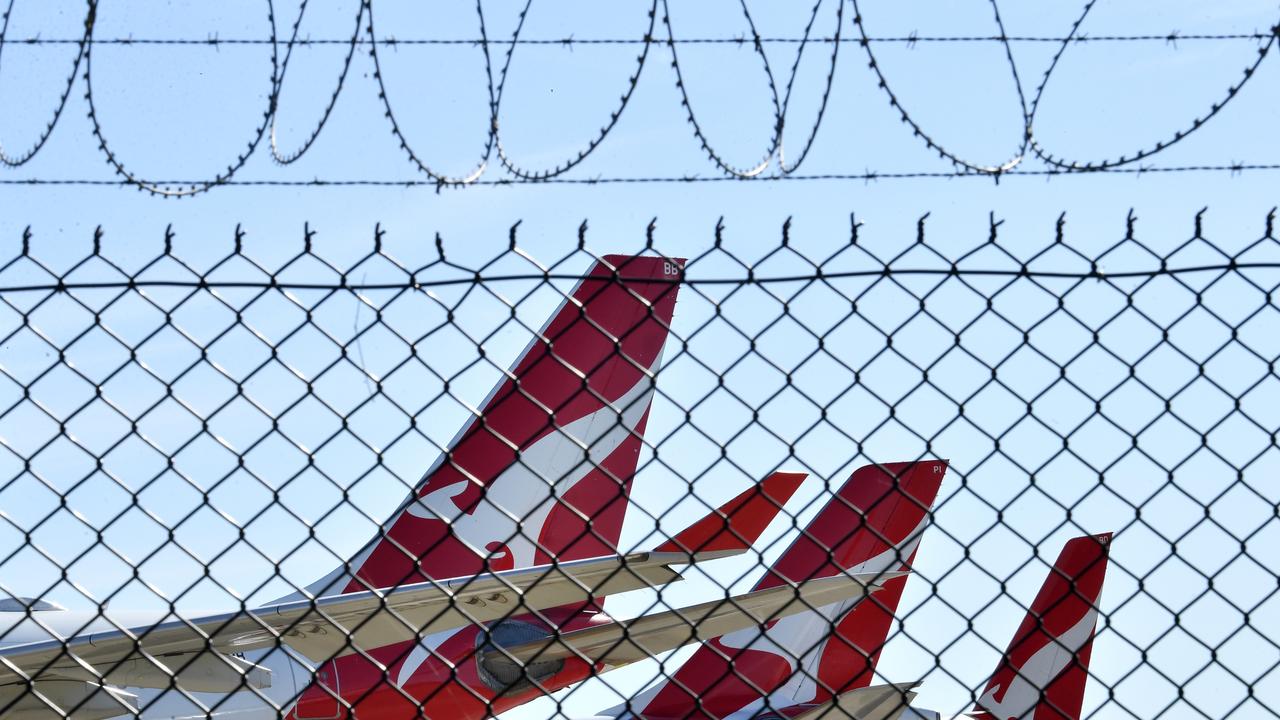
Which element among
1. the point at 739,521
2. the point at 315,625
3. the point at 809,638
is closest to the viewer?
the point at 739,521

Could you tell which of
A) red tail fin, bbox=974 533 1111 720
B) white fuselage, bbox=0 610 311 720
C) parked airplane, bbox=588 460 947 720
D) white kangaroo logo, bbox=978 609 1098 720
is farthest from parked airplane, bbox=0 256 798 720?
white kangaroo logo, bbox=978 609 1098 720

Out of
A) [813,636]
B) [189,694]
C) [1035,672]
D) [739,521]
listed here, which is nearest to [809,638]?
[813,636]

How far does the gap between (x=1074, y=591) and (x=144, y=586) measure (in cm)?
198

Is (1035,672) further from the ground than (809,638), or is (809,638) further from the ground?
(809,638)

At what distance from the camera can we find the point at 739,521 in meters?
5.88

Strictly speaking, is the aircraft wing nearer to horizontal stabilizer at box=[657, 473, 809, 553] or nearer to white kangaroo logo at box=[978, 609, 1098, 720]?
horizontal stabilizer at box=[657, 473, 809, 553]

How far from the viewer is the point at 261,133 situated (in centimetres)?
448

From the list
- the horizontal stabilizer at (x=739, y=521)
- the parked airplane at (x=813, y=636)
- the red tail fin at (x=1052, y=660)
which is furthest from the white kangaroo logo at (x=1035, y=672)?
the horizontal stabilizer at (x=739, y=521)

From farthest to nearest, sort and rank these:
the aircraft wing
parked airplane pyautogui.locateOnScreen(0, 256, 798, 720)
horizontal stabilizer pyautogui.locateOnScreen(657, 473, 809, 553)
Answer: parked airplane pyautogui.locateOnScreen(0, 256, 798, 720), the aircraft wing, horizontal stabilizer pyautogui.locateOnScreen(657, 473, 809, 553)

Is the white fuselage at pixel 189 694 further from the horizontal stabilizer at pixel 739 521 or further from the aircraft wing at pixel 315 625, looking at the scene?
the horizontal stabilizer at pixel 739 521

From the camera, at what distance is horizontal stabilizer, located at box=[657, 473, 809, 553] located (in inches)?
113

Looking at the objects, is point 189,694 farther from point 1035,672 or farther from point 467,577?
point 1035,672

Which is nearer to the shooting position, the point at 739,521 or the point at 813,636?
the point at 739,521

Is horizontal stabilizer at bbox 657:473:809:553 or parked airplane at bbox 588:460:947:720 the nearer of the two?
horizontal stabilizer at bbox 657:473:809:553
